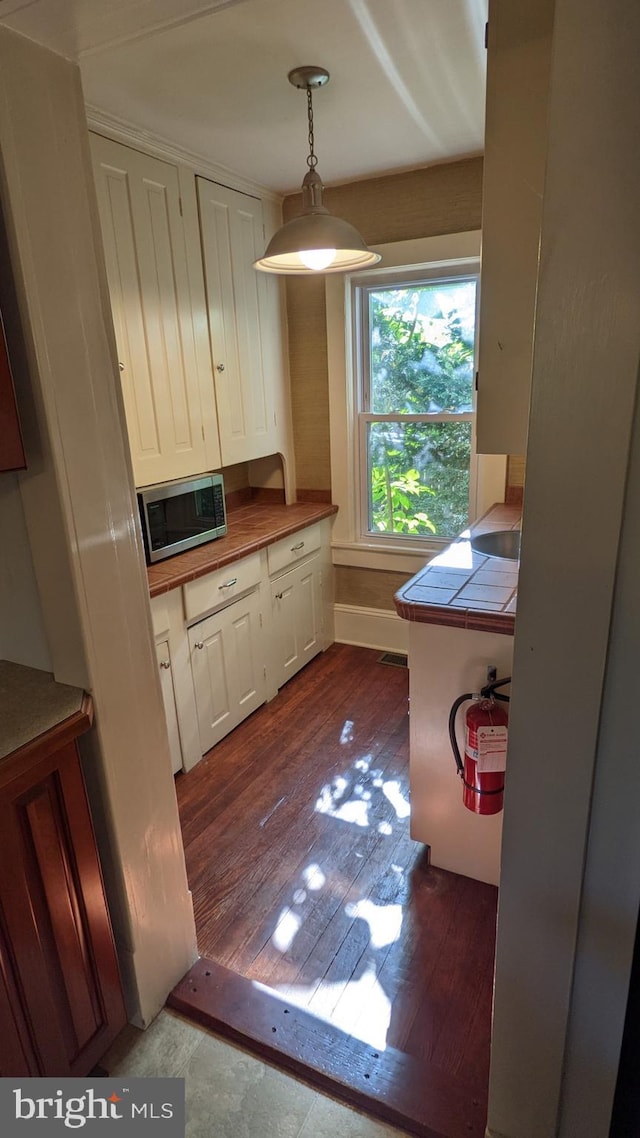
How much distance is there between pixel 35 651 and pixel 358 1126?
119 cm

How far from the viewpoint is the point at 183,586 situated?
2326 mm

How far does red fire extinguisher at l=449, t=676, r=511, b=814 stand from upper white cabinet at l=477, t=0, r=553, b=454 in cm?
66

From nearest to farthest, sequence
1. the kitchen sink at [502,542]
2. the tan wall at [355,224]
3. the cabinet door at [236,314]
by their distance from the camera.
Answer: the kitchen sink at [502,542] → the cabinet door at [236,314] → the tan wall at [355,224]

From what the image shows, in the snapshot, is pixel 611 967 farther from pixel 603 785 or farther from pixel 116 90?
pixel 116 90

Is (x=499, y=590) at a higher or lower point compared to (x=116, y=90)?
lower

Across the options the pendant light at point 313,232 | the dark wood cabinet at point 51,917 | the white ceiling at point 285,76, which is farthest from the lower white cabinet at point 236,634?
the white ceiling at point 285,76

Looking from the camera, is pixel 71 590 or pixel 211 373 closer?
pixel 71 590

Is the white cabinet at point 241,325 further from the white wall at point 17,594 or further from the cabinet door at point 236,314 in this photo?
the white wall at point 17,594

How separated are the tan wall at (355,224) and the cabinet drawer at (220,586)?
36.1 inches

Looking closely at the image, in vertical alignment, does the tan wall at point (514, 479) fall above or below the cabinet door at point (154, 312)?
below

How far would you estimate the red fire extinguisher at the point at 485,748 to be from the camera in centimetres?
157

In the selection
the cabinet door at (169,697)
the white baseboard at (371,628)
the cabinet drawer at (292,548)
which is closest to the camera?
the cabinet door at (169,697)

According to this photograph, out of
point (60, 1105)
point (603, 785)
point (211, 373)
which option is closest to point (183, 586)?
point (211, 373)

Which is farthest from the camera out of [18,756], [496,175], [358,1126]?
[496,175]
